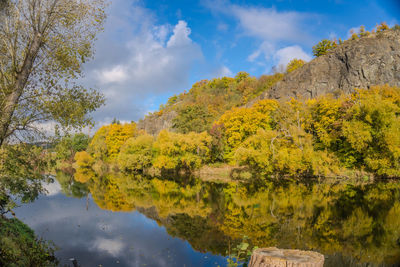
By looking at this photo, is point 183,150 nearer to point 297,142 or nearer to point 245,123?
point 245,123

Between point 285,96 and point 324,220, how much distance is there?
2021 inches

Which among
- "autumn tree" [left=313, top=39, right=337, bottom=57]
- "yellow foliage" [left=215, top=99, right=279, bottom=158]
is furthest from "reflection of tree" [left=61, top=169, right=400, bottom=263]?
"autumn tree" [left=313, top=39, right=337, bottom=57]

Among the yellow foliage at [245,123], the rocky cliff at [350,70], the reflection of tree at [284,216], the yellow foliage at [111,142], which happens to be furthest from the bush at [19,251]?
the yellow foliage at [111,142]

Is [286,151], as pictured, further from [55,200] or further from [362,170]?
[55,200]

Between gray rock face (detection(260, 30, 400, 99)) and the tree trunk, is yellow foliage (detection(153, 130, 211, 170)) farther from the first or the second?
the tree trunk

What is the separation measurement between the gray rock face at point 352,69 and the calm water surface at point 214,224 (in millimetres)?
32219

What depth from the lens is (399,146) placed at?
3191 cm

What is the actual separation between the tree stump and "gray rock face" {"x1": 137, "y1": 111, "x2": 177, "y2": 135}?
78.9 m

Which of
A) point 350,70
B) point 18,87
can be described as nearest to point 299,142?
point 350,70

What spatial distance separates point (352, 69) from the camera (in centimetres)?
5525

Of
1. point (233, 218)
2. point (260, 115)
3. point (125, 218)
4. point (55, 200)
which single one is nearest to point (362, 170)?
point (260, 115)

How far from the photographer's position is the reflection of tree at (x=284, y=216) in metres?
12.9

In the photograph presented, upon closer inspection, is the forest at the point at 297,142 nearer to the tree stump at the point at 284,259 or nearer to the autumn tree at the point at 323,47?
the autumn tree at the point at 323,47

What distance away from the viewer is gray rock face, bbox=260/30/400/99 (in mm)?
51125
